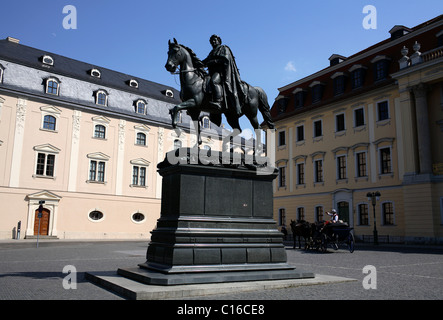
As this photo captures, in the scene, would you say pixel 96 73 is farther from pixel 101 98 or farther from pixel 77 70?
pixel 101 98

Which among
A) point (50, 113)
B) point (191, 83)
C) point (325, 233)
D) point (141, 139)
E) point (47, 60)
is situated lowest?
point (325, 233)

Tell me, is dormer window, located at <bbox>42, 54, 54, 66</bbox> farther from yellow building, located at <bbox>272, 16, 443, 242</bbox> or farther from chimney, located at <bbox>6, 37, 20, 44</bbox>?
yellow building, located at <bbox>272, 16, 443, 242</bbox>

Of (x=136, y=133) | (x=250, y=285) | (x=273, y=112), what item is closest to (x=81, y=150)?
(x=136, y=133)

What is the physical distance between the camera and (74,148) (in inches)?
1420

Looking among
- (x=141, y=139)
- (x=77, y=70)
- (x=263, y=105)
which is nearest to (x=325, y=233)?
(x=263, y=105)

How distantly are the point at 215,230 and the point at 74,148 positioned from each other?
103 feet

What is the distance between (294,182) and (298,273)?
98.0 ft

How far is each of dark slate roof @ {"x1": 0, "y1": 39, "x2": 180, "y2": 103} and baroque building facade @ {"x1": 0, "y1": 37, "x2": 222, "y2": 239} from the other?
0.41 ft

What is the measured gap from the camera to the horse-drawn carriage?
18062 millimetres

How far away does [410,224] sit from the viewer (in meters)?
26.8

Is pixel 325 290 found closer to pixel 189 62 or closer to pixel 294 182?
pixel 189 62

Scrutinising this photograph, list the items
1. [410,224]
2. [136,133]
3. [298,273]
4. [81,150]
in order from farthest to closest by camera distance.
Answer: [136,133] → [81,150] → [410,224] → [298,273]

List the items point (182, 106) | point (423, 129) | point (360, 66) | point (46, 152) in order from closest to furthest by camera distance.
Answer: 1. point (182, 106)
2. point (423, 129)
3. point (360, 66)
4. point (46, 152)

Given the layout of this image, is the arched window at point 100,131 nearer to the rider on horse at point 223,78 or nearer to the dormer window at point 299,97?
the dormer window at point 299,97
